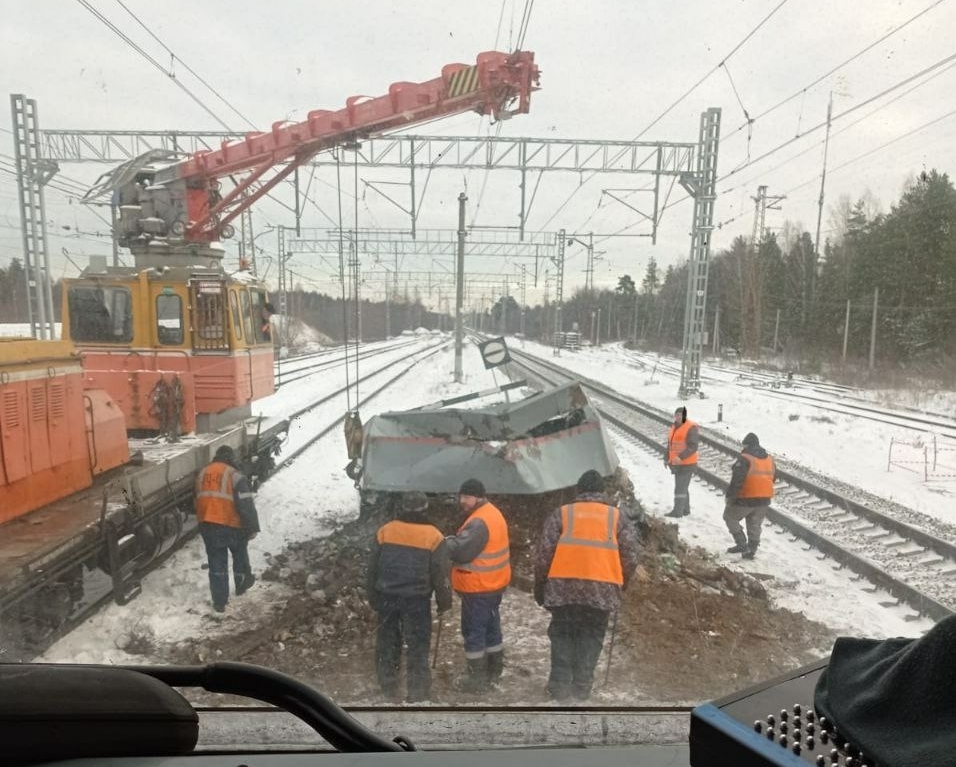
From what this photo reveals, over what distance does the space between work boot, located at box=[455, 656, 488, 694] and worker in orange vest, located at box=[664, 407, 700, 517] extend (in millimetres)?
4315

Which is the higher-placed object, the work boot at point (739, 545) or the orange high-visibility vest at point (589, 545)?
the orange high-visibility vest at point (589, 545)

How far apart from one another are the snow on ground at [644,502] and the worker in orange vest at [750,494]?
176 millimetres

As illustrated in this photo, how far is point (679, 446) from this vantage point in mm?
7652

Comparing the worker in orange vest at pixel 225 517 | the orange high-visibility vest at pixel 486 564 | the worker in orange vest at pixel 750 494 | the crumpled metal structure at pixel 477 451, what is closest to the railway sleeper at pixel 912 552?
the worker in orange vest at pixel 750 494

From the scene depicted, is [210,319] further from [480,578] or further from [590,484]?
[590,484]

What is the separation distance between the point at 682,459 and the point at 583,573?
14.0 ft

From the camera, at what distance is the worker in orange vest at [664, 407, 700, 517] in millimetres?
7531

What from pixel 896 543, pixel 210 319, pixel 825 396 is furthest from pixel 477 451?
pixel 825 396

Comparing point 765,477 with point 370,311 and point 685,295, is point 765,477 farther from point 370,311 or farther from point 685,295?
point 370,311

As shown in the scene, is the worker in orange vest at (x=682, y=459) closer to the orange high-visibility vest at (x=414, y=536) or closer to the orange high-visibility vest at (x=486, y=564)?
the orange high-visibility vest at (x=486, y=564)

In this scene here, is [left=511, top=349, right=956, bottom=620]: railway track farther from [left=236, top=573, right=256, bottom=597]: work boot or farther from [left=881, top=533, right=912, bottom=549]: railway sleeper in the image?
[left=236, top=573, right=256, bottom=597]: work boot

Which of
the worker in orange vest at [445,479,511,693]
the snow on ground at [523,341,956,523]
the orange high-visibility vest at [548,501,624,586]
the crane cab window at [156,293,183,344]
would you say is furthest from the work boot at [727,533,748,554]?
the crane cab window at [156,293,183,344]

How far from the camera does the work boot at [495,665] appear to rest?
12.5 ft

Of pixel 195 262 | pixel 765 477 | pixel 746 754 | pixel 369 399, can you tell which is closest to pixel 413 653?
pixel 746 754
